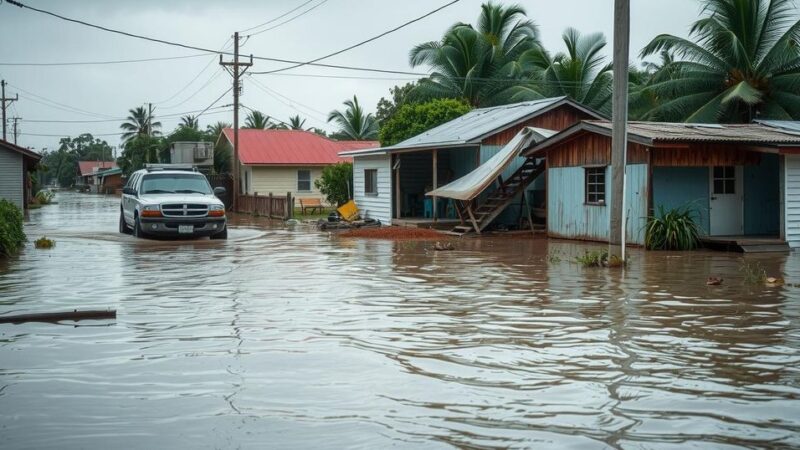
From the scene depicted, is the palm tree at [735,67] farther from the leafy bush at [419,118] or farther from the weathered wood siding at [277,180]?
the weathered wood siding at [277,180]

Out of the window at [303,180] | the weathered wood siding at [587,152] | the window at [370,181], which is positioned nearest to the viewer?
the weathered wood siding at [587,152]

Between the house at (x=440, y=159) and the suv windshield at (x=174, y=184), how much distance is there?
7065mm

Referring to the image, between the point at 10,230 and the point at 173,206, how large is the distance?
4.51 meters

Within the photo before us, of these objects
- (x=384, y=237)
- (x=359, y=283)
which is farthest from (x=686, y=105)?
(x=359, y=283)

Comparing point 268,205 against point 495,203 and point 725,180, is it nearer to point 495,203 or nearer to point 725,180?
point 495,203

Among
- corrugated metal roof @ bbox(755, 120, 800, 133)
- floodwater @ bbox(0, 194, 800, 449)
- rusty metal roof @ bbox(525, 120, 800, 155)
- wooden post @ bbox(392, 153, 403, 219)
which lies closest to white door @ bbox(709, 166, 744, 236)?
rusty metal roof @ bbox(525, 120, 800, 155)

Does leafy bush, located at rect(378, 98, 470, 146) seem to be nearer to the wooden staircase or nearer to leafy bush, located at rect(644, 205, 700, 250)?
the wooden staircase

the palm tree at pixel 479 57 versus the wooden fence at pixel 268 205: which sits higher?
A: the palm tree at pixel 479 57

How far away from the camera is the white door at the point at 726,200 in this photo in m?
20.7

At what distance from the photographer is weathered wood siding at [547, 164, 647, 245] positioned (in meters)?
20.0

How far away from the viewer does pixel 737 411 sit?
6.04m

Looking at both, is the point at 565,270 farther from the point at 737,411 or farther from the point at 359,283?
the point at 737,411

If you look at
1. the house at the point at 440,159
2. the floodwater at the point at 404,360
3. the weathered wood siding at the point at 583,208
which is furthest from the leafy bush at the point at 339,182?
the floodwater at the point at 404,360

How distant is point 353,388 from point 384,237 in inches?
683
